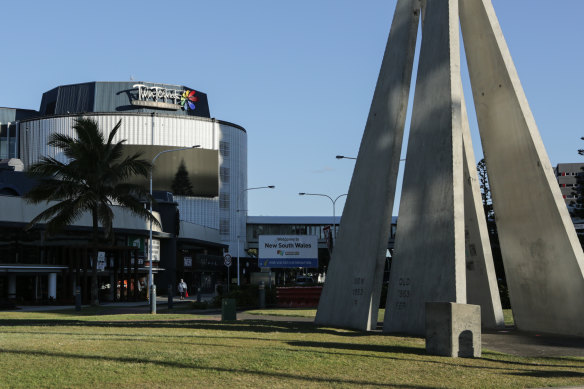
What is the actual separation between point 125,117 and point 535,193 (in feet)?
225

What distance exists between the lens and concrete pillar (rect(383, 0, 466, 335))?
13.9 meters

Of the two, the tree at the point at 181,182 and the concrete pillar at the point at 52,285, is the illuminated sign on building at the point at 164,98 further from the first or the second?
the concrete pillar at the point at 52,285

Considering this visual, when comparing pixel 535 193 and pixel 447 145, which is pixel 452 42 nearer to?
pixel 447 145

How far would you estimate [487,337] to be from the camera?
15.0 m

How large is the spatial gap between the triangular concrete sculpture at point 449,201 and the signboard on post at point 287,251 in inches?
727

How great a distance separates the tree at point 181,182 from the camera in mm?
79688

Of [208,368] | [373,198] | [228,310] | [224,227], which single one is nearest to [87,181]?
[228,310]

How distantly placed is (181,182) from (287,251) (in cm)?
4563

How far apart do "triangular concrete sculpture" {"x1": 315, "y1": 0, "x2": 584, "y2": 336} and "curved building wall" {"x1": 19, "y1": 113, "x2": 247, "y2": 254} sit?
6304cm

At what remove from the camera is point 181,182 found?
8044 cm

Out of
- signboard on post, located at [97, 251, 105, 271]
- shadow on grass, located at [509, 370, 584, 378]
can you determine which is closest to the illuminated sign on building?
signboard on post, located at [97, 251, 105, 271]

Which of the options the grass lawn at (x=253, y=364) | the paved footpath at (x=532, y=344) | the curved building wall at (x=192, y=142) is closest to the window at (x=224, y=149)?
the curved building wall at (x=192, y=142)

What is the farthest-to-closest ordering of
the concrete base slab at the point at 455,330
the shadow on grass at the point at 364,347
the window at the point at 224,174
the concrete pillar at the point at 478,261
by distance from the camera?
1. the window at the point at 224,174
2. the concrete pillar at the point at 478,261
3. the shadow on grass at the point at 364,347
4. the concrete base slab at the point at 455,330

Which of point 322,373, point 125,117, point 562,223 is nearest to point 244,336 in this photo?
point 322,373
